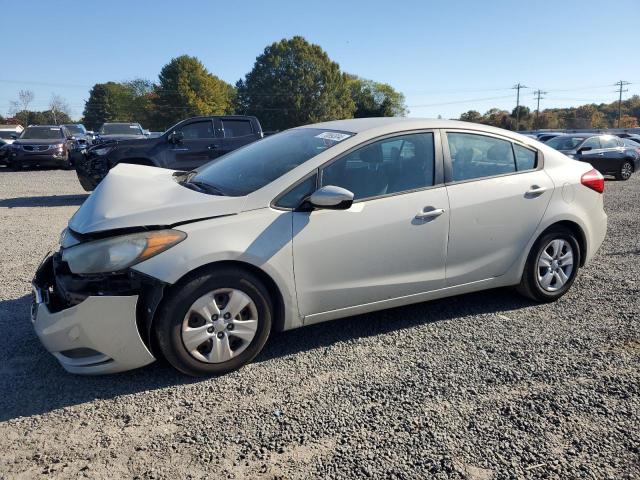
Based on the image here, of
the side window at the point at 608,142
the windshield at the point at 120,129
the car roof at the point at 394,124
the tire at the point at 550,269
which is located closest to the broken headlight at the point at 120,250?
the car roof at the point at 394,124

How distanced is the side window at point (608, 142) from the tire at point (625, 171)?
0.69 meters

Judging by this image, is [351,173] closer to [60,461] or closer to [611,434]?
[611,434]

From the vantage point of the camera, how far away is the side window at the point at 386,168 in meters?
3.60

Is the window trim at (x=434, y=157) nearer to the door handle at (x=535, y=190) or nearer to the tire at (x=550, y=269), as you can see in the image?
the door handle at (x=535, y=190)

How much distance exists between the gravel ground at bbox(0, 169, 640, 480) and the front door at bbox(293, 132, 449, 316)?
1.44 ft

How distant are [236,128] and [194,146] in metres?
1.16

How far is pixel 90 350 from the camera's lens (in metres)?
3.03

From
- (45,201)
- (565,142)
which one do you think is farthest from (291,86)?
(45,201)

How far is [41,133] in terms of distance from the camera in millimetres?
18234

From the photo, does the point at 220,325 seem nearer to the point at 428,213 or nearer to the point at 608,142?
the point at 428,213

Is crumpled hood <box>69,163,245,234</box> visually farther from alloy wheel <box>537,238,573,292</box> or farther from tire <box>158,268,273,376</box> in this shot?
alloy wheel <box>537,238,573,292</box>

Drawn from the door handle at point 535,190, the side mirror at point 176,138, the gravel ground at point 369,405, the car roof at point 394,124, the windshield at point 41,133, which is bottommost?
the gravel ground at point 369,405

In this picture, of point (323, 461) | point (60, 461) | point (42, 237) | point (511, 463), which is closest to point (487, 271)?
point (511, 463)

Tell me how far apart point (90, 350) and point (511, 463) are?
2370 mm
